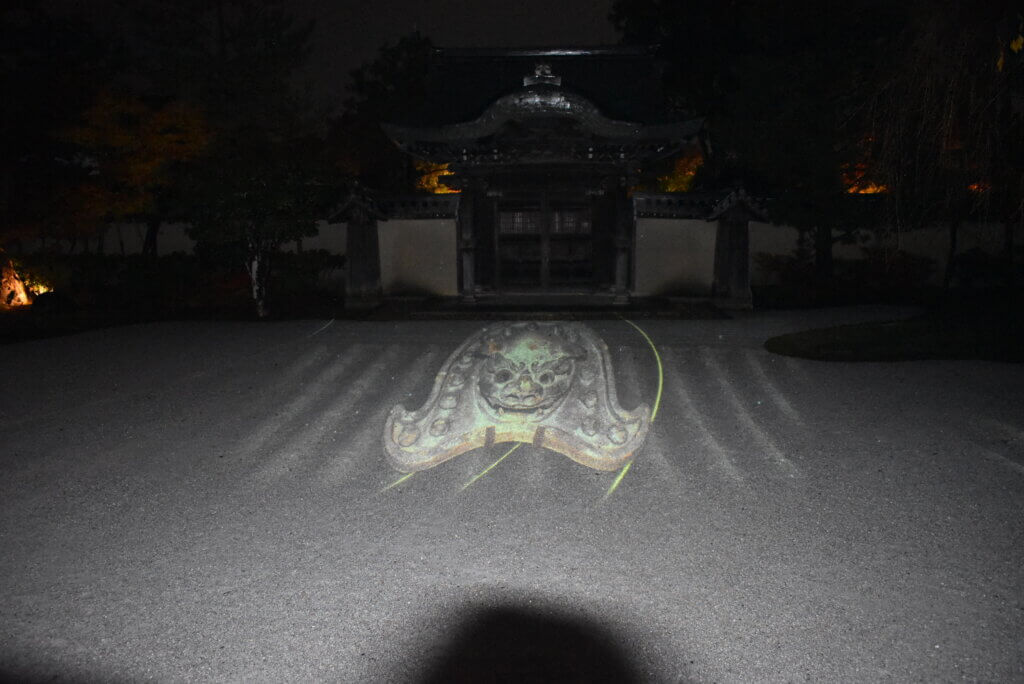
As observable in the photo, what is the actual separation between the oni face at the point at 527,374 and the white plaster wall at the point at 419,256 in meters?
8.11

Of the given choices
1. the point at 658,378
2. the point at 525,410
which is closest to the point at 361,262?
the point at 658,378

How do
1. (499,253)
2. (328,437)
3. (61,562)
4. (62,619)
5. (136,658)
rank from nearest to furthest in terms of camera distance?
(136,658), (62,619), (61,562), (328,437), (499,253)

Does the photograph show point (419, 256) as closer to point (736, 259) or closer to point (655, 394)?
point (736, 259)

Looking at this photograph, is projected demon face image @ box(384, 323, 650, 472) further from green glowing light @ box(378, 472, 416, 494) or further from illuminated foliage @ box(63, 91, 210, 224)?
illuminated foliage @ box(63, 91, 210, 224)

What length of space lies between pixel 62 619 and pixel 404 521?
5.37ft

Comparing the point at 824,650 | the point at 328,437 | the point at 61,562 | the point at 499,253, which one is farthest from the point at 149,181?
the point at 824,650

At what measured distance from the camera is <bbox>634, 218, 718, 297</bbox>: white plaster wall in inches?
506

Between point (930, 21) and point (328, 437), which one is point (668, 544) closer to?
point (328, 437)

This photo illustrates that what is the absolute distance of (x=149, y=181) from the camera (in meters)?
13.5

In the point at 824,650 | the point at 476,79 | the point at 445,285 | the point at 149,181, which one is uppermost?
the point at 476,79

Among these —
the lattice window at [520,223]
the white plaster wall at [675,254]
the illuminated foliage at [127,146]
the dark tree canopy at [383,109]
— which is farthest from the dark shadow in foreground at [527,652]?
the dark tree canopy at [383,109]

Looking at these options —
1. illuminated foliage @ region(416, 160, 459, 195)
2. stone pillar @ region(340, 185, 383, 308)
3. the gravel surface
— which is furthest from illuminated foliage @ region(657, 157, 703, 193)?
the gravel surface

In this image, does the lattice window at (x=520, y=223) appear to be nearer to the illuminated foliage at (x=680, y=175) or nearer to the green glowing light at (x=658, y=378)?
the green glowing light at (x=658, y=378)

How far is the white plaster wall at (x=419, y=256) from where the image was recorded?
12922 millimetres
